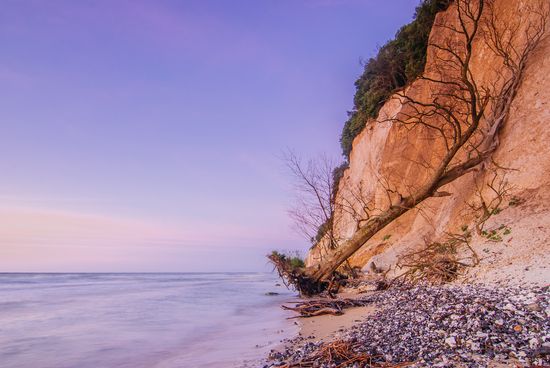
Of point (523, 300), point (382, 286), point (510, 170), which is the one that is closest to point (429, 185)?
point (510, 170)

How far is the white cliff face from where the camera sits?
7613mm

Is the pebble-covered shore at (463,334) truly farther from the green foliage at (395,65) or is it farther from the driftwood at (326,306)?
the green foliage at (395,65)

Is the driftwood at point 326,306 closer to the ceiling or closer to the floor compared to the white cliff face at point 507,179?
closer to the floor

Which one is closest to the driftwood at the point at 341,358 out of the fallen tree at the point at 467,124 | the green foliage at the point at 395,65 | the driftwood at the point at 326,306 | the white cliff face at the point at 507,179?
the white cliff face at the point at 507,179

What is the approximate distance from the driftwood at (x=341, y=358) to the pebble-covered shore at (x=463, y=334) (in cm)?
3

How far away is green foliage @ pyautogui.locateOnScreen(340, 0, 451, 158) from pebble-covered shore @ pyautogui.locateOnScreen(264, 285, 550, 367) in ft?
43.2

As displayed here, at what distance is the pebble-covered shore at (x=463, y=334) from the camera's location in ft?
11.1

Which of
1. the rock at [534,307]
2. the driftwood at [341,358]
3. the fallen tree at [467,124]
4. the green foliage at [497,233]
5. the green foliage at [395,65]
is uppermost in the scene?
the green foliage at [395,65]

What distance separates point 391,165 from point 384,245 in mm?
4013

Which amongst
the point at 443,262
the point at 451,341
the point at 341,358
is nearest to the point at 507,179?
the point at 443,262

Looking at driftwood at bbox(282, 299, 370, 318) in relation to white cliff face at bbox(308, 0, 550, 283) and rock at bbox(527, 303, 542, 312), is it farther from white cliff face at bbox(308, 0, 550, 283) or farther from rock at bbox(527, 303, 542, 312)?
rock at bbox(527, 303, 542, 312)

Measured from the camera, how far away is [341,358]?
12.9 feet

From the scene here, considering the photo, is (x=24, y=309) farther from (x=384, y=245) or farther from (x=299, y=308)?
(x=384, y=245)

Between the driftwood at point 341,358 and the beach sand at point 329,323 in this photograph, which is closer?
the driftwood at point 341,358
